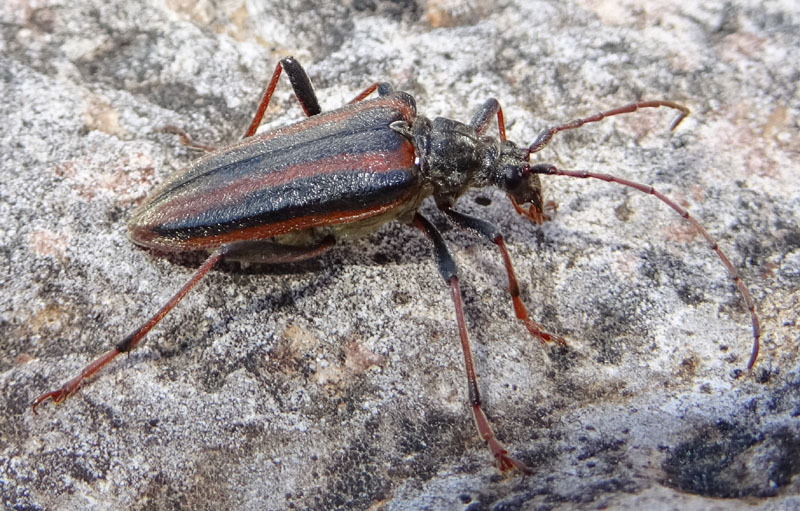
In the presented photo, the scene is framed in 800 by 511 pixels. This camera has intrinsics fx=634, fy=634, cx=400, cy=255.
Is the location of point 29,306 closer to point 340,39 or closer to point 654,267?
point 340,39

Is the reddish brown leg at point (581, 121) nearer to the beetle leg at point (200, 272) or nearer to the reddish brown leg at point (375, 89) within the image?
the reddish brown leg at point (375, 89)

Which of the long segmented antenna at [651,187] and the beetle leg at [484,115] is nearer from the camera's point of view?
the long segmented antenna at [651,187]

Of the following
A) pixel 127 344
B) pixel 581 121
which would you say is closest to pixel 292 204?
pixel 127 344

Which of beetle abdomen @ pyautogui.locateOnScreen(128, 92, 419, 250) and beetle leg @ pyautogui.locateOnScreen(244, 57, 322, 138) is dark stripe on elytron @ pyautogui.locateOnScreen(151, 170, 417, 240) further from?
beetle leg @ pyautogui.locateOnScreen(244, 57, 322, 138)

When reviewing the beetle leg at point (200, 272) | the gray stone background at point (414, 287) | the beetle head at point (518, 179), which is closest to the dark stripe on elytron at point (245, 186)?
the beetle leg at point (200, 272)

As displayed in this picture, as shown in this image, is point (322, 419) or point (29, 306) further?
point (29, 306)

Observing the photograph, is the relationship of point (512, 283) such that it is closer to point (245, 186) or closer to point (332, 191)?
point (332, 191)

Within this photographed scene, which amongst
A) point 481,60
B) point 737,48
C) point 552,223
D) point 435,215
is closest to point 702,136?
point 737,48
